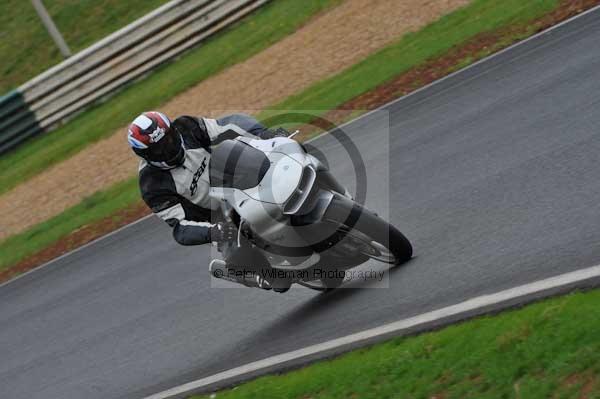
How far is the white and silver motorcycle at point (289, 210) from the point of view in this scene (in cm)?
665

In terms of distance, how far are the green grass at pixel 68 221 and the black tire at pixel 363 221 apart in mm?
7394

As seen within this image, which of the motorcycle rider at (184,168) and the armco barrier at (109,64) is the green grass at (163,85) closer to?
the armco barrier at (109,64)

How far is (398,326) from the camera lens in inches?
250

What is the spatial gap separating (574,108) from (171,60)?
1260 cm

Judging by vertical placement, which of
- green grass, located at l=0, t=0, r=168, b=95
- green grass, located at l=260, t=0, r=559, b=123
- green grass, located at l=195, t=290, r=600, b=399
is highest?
green grass, located at l=0, t=0, r=168, b=95

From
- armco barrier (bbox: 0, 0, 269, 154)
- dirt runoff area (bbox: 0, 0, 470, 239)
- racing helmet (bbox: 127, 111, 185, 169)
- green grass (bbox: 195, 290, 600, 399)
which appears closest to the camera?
green grass (bbox: 195, 290, 600, 399)

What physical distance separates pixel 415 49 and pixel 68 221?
20.0 feet

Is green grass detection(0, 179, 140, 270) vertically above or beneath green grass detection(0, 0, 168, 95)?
beneath

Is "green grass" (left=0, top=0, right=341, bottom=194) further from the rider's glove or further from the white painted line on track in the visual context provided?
the rider's glove

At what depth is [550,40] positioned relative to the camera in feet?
37.4

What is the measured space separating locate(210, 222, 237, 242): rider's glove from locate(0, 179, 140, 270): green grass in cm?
707

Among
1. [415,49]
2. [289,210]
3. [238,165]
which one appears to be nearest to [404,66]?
[415,49]

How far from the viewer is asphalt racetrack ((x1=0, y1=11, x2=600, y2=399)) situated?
6.81m

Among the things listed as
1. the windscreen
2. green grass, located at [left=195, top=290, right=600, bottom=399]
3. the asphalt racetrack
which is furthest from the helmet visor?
green grass, located at [left=195, top=290, right=600, bottom=399]
